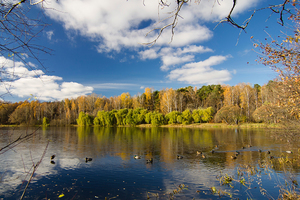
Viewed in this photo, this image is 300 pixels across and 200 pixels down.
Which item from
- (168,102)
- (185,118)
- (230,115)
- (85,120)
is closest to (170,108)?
(168,102)

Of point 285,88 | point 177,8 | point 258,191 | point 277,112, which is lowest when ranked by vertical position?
point 258,191

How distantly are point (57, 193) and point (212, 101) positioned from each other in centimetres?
6726

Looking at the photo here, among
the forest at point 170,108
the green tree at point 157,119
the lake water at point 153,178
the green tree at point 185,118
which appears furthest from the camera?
the green tree at point 157,119

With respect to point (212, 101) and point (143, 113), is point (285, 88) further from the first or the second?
point (212, 101)

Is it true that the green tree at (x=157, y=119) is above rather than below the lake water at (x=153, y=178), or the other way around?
above

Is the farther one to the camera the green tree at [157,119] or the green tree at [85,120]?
the green tree at [85,120]

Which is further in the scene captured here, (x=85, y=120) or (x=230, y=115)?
(x=85, y=120)

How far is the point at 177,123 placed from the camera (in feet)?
208

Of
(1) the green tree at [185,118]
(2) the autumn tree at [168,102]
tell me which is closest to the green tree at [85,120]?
(2) the autumn tree at [168,102]

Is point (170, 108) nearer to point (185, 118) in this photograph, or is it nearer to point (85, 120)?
point (185, 118)

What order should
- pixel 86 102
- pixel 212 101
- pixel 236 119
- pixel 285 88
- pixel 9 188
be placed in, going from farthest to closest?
pixel 86 102 < pixel 212 101 < pixel 236 119 < pixel 9 188 < pixel 285 88

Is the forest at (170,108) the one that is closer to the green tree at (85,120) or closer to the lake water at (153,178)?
the green tree at (85,120)

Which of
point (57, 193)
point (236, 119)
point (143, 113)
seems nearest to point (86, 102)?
point (143, 113)

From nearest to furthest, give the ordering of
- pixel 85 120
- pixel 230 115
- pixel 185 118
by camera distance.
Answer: pixel 230 115 < pixel 185 118 < pixel 85 120
